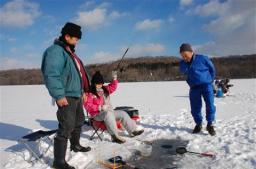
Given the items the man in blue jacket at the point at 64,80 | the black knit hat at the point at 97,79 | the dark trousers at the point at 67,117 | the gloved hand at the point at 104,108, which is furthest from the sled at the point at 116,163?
the black knit hat at the point at 97,79

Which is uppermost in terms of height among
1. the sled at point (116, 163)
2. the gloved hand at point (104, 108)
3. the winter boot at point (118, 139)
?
the gloved hand at point (104, 108)

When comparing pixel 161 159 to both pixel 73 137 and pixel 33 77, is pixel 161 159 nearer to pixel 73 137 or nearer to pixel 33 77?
pixel 73 137

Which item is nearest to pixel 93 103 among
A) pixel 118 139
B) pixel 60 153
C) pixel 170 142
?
pixel 118 139

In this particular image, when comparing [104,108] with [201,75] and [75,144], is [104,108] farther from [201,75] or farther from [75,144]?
[201,75]

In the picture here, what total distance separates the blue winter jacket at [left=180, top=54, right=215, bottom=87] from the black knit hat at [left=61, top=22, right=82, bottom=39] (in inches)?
93.1

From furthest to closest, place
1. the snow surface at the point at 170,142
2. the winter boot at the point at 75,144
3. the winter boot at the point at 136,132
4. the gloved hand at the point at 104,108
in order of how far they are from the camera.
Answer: the winter boot at the point at 136,132 → the gloved hand at the point at 104,108 → the winter boot at the point at 75,144 → the snow surface at the point at 170,142

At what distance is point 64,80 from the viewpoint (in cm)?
435

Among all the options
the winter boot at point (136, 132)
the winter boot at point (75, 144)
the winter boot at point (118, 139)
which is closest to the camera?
the winter boot at point (75, 144)

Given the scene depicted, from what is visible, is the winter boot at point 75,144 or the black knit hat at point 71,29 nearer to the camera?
the black knit hat at point 71,29

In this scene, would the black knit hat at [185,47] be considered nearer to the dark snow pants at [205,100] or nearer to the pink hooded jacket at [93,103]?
the dark snow pants at [205,100]

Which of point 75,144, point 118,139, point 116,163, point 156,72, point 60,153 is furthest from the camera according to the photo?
point 156,72

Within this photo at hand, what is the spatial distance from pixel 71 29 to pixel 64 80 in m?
0.70

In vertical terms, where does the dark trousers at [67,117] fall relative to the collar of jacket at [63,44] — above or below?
below

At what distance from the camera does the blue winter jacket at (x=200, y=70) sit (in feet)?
19.1
